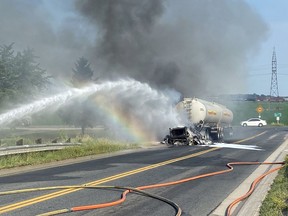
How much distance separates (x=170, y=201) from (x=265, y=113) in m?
79.8

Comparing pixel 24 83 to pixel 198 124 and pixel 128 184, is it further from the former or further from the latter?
pixel 128 184

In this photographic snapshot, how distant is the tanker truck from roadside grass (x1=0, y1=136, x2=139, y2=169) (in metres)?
3.52

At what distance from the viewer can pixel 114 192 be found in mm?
8227

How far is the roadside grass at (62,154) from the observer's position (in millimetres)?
13098

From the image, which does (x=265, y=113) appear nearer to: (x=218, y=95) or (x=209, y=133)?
(x=218, y=95)

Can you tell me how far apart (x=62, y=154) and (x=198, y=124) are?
12962 mm

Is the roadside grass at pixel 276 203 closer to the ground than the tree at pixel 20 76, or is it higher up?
closer to the ground

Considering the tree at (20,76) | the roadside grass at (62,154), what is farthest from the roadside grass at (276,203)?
the tree at (20,76)

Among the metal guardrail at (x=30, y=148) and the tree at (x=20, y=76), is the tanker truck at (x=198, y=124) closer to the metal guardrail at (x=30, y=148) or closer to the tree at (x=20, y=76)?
the metal guardrail at (x=30, y=148)

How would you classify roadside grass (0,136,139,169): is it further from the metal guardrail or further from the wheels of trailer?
the wheels of trailer

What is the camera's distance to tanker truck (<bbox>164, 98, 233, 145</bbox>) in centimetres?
2386

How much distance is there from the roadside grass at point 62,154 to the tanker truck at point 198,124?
3523 mm

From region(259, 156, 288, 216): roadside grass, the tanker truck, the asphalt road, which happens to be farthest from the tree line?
region(259, 156, 288, 216): roadside grass

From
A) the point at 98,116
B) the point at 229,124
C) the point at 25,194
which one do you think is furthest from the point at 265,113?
the point at 25,194
